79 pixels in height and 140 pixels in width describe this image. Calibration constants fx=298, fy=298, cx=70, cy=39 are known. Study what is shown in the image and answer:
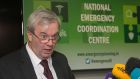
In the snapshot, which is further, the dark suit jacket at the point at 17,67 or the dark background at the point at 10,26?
the dark background at the point at 10,26

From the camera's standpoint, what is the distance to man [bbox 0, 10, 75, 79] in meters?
1.53

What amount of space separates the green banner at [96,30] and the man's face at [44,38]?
88 centimetres

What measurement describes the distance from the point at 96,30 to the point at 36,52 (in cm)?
114

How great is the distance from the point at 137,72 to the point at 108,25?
157 centimetres

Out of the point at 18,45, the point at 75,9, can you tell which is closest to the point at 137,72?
the point at 18,45

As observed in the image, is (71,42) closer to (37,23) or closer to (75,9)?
(75,9)

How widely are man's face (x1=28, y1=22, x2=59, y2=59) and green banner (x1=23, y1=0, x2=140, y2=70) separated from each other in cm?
88

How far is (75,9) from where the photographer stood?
8.48ft

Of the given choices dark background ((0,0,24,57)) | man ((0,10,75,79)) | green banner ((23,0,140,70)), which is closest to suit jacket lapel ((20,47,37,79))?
man ((0,10,75,79))

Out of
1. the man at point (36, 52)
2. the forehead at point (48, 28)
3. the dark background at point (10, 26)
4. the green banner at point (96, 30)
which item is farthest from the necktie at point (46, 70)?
the green banner at point (96, 30)

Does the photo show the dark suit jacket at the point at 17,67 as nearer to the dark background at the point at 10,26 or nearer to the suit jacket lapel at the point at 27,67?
the suit jacket lapel at the point at 27,67

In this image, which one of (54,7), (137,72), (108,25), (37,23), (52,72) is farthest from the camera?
(108,25)

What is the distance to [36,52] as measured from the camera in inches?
63.0

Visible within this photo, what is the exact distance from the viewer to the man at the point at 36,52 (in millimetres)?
1525
